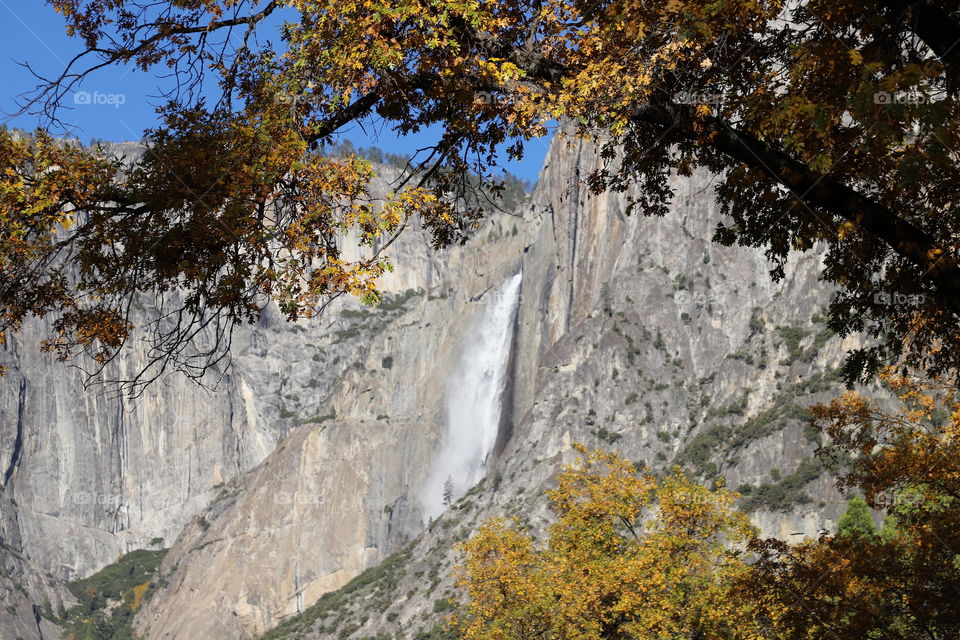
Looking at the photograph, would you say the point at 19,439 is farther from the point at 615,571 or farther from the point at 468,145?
the point at 468,145

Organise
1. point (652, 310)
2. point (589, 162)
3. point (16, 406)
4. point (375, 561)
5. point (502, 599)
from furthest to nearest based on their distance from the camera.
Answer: point (16, 406) → point (375, 561) → point (589, 162) → point (652, 310) → point (502, 599)

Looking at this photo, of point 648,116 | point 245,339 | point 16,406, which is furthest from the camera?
point 245,339

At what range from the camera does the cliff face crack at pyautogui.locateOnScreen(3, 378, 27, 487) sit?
17588 cm

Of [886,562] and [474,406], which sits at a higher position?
[474,406]

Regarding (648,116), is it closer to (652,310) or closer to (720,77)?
(720,77)

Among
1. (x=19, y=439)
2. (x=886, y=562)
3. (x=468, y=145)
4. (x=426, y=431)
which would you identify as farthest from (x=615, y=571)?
(x=19, y=439)

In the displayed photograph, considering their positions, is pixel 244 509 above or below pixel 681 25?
above

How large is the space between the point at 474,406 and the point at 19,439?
295 ft

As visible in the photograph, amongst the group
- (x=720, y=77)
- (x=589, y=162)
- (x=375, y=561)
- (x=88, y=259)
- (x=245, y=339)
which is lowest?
(x=88, y=259)

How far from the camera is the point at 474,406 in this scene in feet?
429

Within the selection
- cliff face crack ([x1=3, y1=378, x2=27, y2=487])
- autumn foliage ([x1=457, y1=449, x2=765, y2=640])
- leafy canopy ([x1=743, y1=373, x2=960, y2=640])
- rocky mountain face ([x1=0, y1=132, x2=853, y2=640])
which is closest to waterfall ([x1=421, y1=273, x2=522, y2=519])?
rocky mountain face ([x1=0, y1=132, x2=853, y2=640])

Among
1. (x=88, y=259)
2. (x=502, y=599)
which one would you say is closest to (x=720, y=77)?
(x=88, y=259)

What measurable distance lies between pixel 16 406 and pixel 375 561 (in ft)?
273

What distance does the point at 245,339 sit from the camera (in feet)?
654
